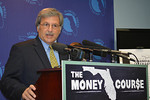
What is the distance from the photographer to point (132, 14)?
3.92 m

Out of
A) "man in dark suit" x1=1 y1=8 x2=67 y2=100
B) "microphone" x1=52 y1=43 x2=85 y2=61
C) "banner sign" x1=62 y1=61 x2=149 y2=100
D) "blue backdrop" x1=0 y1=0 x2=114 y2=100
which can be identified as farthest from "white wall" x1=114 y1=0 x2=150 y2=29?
"microphone" x1=52 y1=43 x2=85 y2=61

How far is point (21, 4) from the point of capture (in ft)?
10.3

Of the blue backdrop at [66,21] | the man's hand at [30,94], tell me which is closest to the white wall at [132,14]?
the blue backdrop at [66,21]

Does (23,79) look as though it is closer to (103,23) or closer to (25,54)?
(25,54)

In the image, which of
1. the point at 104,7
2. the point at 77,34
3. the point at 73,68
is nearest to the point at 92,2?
the point at 104,7

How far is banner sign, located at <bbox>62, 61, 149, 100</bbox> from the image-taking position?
110 cm

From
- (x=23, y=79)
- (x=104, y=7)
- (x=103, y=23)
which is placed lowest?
(x=23, y=79)

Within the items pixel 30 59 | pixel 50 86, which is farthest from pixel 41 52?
pixel 50 86

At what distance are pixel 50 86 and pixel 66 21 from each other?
233 centimetres

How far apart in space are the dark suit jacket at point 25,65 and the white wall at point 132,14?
7.11 feet

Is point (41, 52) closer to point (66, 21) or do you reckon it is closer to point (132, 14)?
point (66, 21)

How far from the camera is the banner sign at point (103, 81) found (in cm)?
110

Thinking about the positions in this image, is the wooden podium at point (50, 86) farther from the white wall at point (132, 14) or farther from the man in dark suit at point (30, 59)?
the white wall at point (132, 14)

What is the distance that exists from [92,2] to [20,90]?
2452 millimetres
